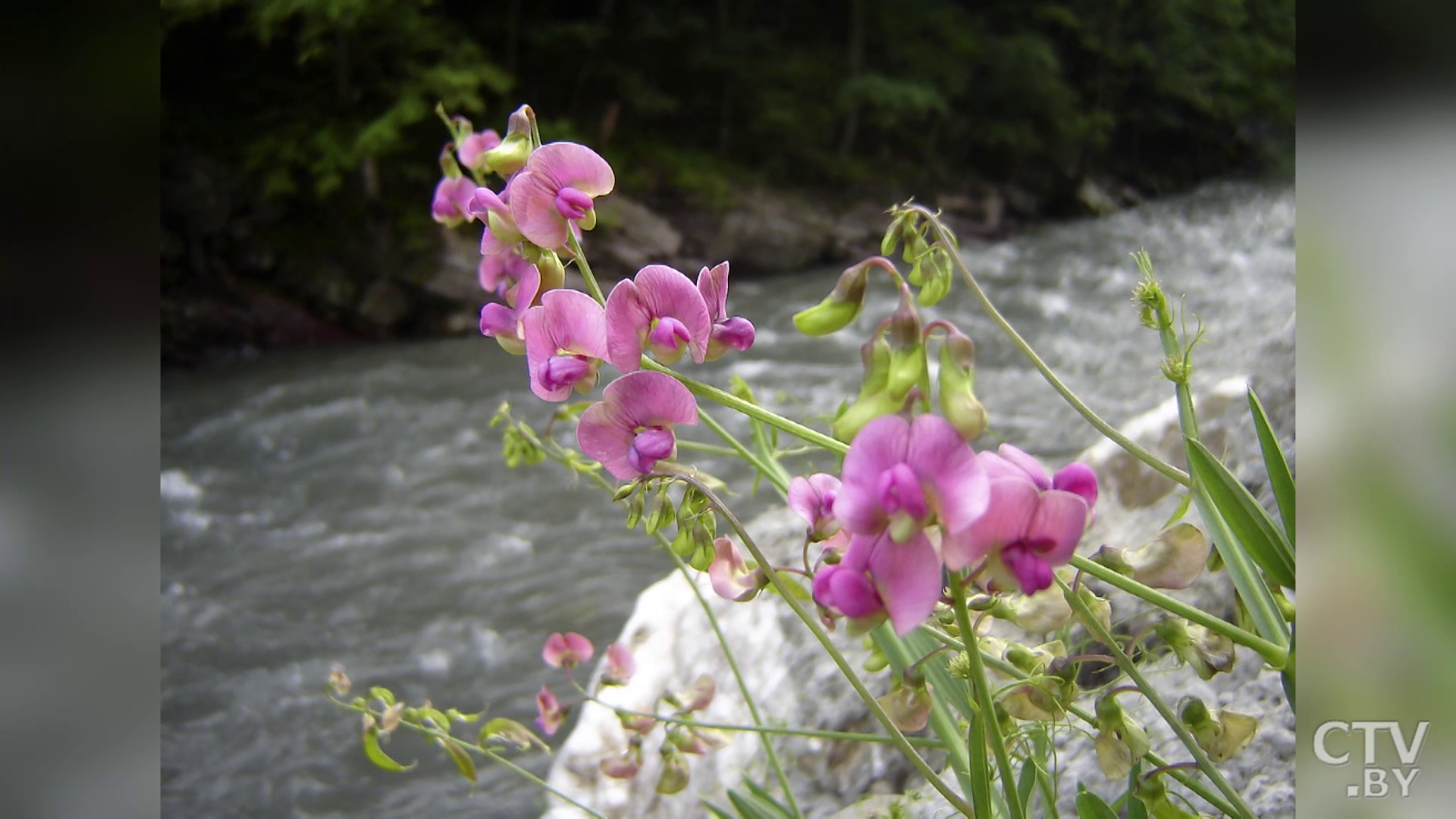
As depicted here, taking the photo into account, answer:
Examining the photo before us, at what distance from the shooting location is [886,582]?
165 millimetres

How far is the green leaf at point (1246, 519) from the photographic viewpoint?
0.23 meters

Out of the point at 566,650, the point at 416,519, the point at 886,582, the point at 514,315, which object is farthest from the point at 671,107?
the point at 886,582

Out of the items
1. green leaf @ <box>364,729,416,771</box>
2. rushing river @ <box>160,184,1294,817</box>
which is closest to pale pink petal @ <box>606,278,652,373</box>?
green leaf @ <box>364,729,416,771</box>

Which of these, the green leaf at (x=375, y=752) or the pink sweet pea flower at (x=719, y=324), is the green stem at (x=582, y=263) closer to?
the pink sweet pea flower at (x=719, y=324)

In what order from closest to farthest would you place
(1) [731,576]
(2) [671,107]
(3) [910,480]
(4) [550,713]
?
(3) [910,480] → (1) [731,576] → (4) [550,713] → (2) [671,107]

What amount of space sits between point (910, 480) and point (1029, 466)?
39mm

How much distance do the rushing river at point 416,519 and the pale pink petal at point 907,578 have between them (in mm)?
752

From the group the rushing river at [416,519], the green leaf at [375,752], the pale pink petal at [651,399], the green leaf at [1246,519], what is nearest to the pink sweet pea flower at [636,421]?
the pale pink petal at [651,399]

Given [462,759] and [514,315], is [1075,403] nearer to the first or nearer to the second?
[514,315]

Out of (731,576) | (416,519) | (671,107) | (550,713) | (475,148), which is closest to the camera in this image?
(731,576)

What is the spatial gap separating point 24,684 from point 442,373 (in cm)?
247

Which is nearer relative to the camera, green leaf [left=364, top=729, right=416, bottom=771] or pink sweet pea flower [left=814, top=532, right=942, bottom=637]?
pink sweet pea flower [left=814, top=532, right=942, bottom=637]

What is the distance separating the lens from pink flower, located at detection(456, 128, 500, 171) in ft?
1.22

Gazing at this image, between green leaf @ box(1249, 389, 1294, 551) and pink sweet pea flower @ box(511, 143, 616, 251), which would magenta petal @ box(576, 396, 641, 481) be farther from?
green leaf @ box(1249, 389, 1294, 551)
